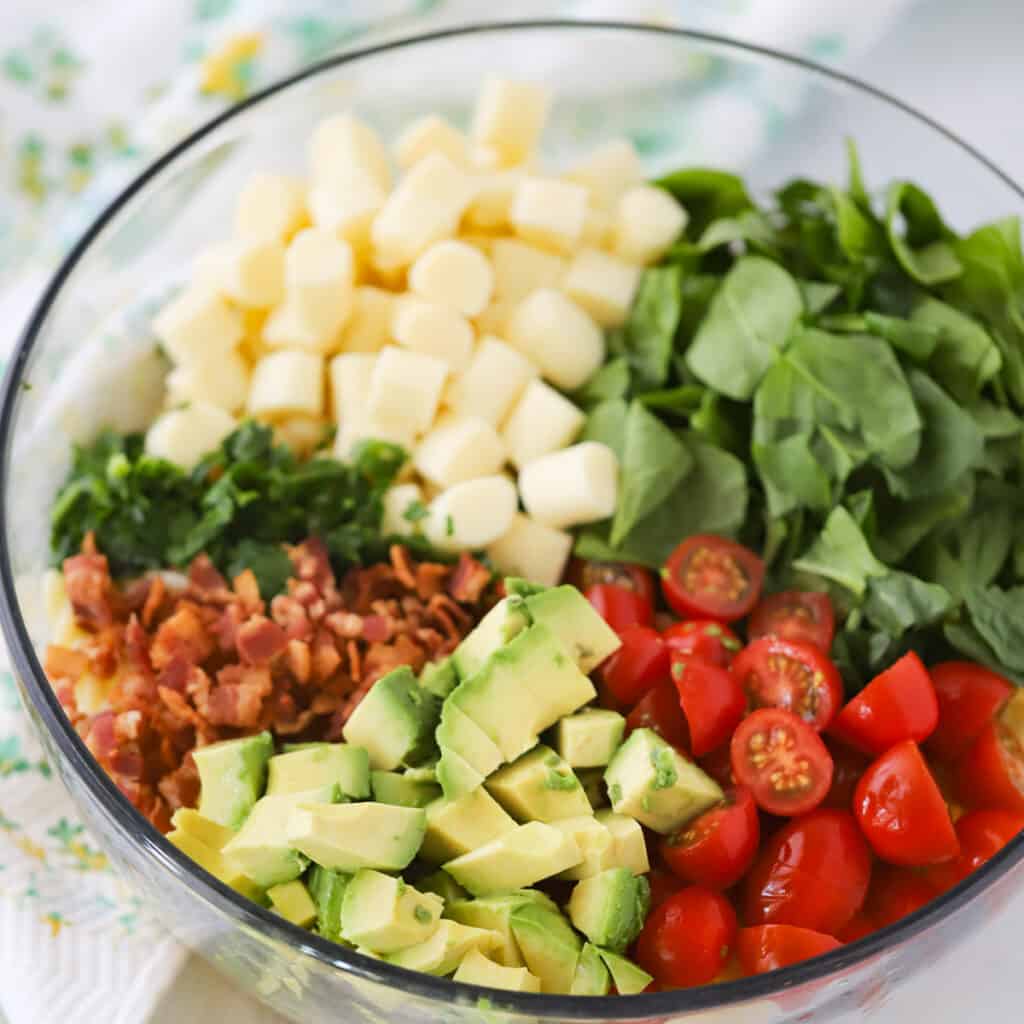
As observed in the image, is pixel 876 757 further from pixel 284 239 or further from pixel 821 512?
pixel 284 239

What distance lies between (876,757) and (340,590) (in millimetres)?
632

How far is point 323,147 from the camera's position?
5.68 ft

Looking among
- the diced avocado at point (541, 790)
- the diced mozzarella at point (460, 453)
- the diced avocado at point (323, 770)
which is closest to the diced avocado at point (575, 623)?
the diced avocado at point (541, 790)

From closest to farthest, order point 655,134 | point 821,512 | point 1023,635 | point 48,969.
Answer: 1. point 48,969
2. point 1023,635
3. point 821,512
4. point 655,134

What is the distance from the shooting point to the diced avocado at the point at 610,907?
3.60 feet

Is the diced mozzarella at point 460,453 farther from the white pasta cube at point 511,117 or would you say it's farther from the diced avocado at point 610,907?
the diced avocado at point 610,907

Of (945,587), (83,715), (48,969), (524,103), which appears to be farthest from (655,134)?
(48,969)

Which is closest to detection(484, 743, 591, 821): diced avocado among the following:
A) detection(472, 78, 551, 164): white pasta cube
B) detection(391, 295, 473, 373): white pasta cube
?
detection(391, 295, 473, 373): white pasta cube

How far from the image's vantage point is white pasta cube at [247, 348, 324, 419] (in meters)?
1.59

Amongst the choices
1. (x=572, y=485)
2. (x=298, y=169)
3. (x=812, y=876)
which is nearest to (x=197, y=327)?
(x=298, y=169)

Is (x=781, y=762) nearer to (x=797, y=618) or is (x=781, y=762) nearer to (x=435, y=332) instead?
(x=797, y=618)

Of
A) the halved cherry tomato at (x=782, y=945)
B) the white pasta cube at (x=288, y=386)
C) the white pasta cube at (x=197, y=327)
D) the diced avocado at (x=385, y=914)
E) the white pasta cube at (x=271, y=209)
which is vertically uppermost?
the white pasta cube at (x=271, y=209)

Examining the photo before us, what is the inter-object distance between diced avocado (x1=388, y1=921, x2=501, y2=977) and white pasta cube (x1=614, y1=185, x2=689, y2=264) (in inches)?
38.8

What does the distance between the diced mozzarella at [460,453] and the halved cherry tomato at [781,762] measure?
0.52 meters
